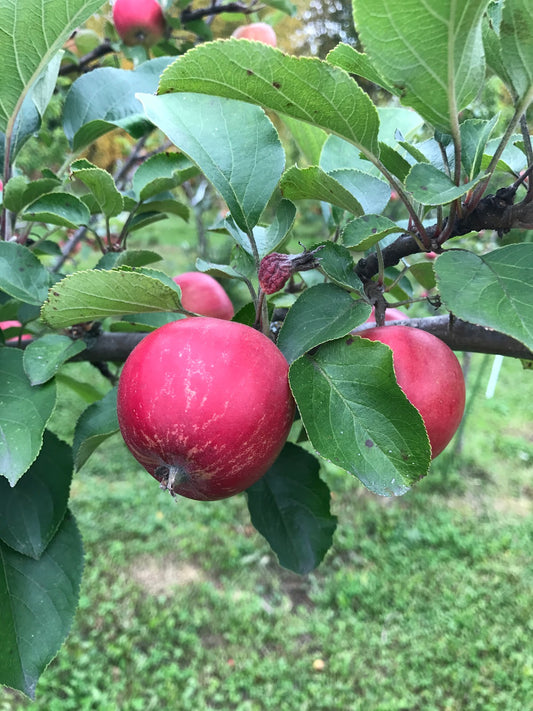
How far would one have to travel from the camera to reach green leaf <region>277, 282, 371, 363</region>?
50 cm

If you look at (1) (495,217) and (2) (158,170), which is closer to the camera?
(1) (495,217)

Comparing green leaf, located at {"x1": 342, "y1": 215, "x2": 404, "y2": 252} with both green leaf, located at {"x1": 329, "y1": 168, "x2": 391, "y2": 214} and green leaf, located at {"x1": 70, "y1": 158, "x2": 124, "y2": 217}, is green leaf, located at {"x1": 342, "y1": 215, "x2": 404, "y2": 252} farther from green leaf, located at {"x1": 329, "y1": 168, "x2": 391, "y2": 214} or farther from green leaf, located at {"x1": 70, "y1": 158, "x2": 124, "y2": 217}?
green leaf, located at {"x1": 70, "y1": 158, "x2": 124, "y2": 217}

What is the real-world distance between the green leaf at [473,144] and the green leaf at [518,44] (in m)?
0.05

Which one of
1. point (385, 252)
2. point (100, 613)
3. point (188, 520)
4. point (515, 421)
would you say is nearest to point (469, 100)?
point (385, 252)

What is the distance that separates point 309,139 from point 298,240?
15 cm

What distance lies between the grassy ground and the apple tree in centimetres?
141

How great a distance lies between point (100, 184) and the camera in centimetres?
65

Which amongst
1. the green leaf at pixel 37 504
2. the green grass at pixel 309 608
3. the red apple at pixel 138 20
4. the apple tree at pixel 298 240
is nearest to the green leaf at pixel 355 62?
the apple tree at pixel 298 240

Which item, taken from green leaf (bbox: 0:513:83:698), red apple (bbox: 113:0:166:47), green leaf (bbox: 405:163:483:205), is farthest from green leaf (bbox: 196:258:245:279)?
red apple (bbox: 113:0:166:47)

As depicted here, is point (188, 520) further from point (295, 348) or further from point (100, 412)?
point (295, 348)

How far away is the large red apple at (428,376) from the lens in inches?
20.4

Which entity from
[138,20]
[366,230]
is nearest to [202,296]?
[366,230]

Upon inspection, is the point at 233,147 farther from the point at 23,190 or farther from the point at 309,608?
the point at 309,608

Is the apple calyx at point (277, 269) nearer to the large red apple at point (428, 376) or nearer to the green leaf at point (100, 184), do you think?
the large red apple at point (428, 376)
